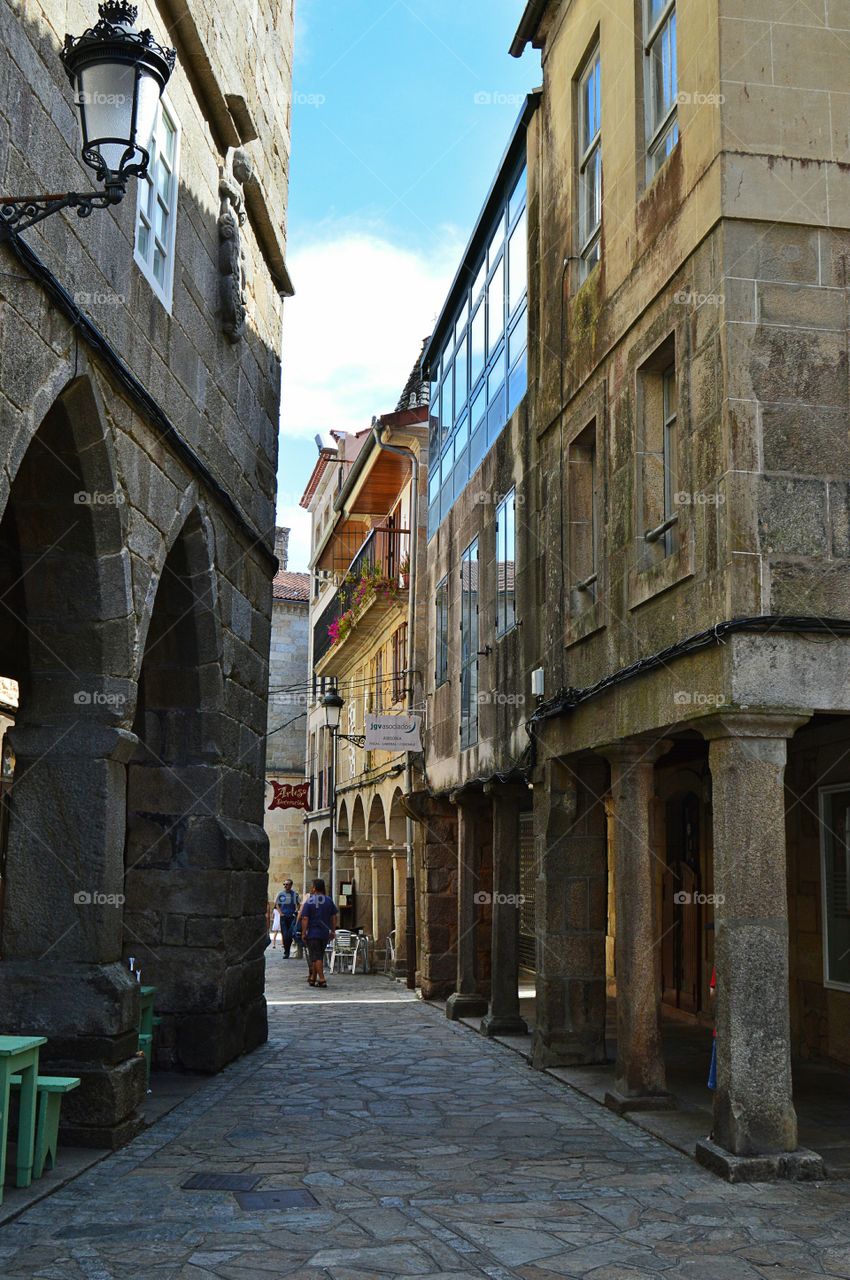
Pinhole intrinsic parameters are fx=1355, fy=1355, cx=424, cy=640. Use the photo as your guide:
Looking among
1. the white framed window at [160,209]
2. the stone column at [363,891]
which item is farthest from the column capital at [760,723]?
the stone column at [363,891]

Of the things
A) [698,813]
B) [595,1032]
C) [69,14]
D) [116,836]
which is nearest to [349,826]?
[698,813]

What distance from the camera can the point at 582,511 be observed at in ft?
35.8

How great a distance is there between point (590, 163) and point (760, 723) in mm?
5806

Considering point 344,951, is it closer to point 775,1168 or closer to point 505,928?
point 505,928

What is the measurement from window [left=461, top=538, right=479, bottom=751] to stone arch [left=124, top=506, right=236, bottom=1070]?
497 cm

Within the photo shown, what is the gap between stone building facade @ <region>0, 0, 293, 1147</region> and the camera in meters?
6.71

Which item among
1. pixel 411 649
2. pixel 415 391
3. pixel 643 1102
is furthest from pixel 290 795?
pixel 643 1102

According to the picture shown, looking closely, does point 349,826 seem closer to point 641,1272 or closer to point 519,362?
point 519,362

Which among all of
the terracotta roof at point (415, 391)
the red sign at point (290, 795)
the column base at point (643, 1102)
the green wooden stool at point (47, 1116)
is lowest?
the column base at point (643, 1102)

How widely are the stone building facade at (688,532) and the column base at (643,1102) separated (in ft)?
0.06

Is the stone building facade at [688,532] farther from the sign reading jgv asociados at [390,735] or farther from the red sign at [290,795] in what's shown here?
the red sign at [290,795]

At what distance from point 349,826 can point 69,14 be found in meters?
22.1

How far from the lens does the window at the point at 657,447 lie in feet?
29.2

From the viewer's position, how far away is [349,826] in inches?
1091
